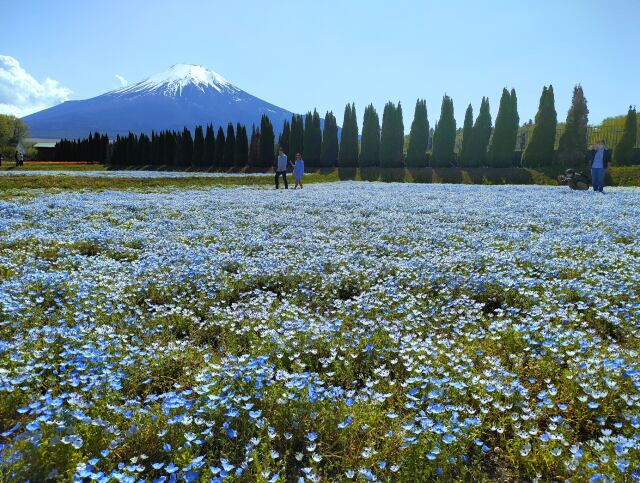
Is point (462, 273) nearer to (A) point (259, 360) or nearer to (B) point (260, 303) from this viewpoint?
(B) point (260, 303)

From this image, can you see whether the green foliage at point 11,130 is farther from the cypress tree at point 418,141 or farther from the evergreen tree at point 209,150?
the cypress tree at point 418,141

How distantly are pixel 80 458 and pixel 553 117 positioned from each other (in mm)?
48197

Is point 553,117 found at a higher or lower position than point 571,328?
higher

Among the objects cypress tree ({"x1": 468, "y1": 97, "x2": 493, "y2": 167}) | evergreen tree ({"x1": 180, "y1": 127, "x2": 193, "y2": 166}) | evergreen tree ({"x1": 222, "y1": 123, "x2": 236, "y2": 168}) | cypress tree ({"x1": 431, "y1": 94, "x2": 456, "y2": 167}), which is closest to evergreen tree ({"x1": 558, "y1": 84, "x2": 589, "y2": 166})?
cypress tree ({"x1": 468, "y1": 97, "x2": 493, "y2": 167})

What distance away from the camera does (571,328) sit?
15.9 ft

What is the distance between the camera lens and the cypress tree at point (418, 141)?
50.6 m

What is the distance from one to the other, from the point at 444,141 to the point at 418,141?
Answer: 3.00 metres

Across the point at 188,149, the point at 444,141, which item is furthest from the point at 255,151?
the point at 444,141

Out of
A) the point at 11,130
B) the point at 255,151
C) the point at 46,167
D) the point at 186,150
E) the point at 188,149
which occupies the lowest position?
the point at 46,167

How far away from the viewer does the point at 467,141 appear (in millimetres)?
47562

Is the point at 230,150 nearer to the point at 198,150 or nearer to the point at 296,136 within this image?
the point at 198,150

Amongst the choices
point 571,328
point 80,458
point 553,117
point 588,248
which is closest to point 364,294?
point 571,328

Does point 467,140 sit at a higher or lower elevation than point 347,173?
higher

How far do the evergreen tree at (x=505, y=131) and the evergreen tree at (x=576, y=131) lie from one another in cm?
483
